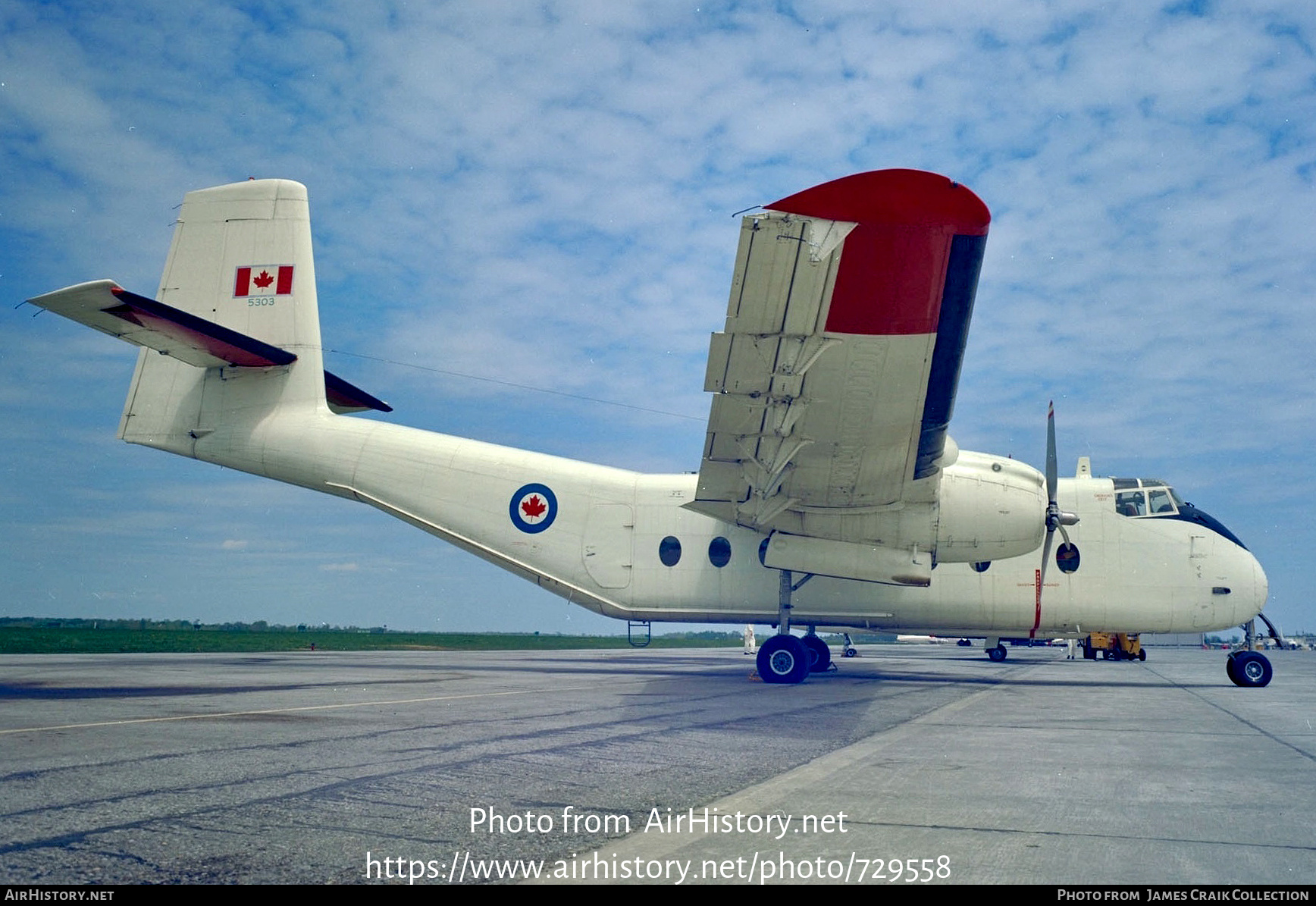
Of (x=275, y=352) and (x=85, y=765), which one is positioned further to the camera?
(x=275, y=352)

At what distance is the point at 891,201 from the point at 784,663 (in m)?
9.05

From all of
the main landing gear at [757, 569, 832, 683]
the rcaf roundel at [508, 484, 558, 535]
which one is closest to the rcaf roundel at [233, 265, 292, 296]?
the rcaf roundel at [508, 484, 558, 535]

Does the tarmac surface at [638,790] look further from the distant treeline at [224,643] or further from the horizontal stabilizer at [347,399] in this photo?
the distant treeline at [224,643]

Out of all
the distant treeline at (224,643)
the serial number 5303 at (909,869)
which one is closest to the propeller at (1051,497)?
the serial number 5303 at (909,869)

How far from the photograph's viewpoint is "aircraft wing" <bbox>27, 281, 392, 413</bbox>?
12859 mm

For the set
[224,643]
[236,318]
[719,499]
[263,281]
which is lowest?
[224,643]

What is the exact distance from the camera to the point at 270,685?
1360cm

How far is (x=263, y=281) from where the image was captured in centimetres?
1786

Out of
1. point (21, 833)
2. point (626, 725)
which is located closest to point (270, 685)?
point (626, 725)

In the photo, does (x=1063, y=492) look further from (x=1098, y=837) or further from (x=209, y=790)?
(x=209, y=790)

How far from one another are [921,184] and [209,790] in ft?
27.0

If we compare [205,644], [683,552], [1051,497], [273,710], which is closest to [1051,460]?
[1051,497]

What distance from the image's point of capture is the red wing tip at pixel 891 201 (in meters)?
9.29

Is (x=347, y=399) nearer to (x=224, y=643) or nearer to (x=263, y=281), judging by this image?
(x=263, y=281)
